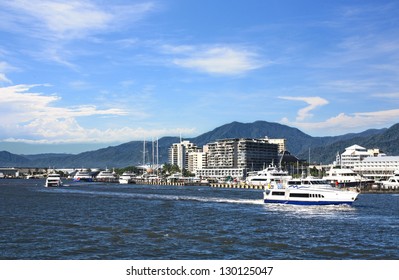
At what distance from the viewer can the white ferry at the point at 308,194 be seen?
2808 inches

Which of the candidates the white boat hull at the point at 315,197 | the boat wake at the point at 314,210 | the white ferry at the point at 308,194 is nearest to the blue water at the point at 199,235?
the boat wake at the point at 314,210

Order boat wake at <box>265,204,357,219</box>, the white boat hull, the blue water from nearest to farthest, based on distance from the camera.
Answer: the blue water
boat wake at <box>265,204,357,219</box>
the white boat hull

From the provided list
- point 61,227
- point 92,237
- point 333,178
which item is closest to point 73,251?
point 92,237

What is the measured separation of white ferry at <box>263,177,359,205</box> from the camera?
71.3 metres

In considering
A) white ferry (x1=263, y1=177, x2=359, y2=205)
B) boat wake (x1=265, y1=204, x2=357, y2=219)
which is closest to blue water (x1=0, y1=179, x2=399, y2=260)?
boat wake (x1=265, y1=204, x2=357, y2=219)

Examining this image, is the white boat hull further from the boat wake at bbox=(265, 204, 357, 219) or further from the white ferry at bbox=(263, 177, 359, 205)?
the boat wake at bbox=(265, 204, 357, 219)

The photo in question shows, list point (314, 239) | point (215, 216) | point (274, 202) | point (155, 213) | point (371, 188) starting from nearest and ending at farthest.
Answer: point (314, 239) → point (215, 216) → point (155, 213) → point (274, 202) → point (371, 188)

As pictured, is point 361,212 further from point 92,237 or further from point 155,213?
point 92,237

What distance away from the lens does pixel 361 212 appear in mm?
64062

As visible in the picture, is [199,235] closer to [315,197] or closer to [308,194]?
[315,197]

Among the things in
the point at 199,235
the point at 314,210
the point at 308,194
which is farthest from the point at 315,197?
the point at 199,235

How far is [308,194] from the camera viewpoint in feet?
238

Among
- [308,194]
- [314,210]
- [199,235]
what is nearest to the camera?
[199,235]

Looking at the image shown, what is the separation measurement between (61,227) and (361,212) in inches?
1444
